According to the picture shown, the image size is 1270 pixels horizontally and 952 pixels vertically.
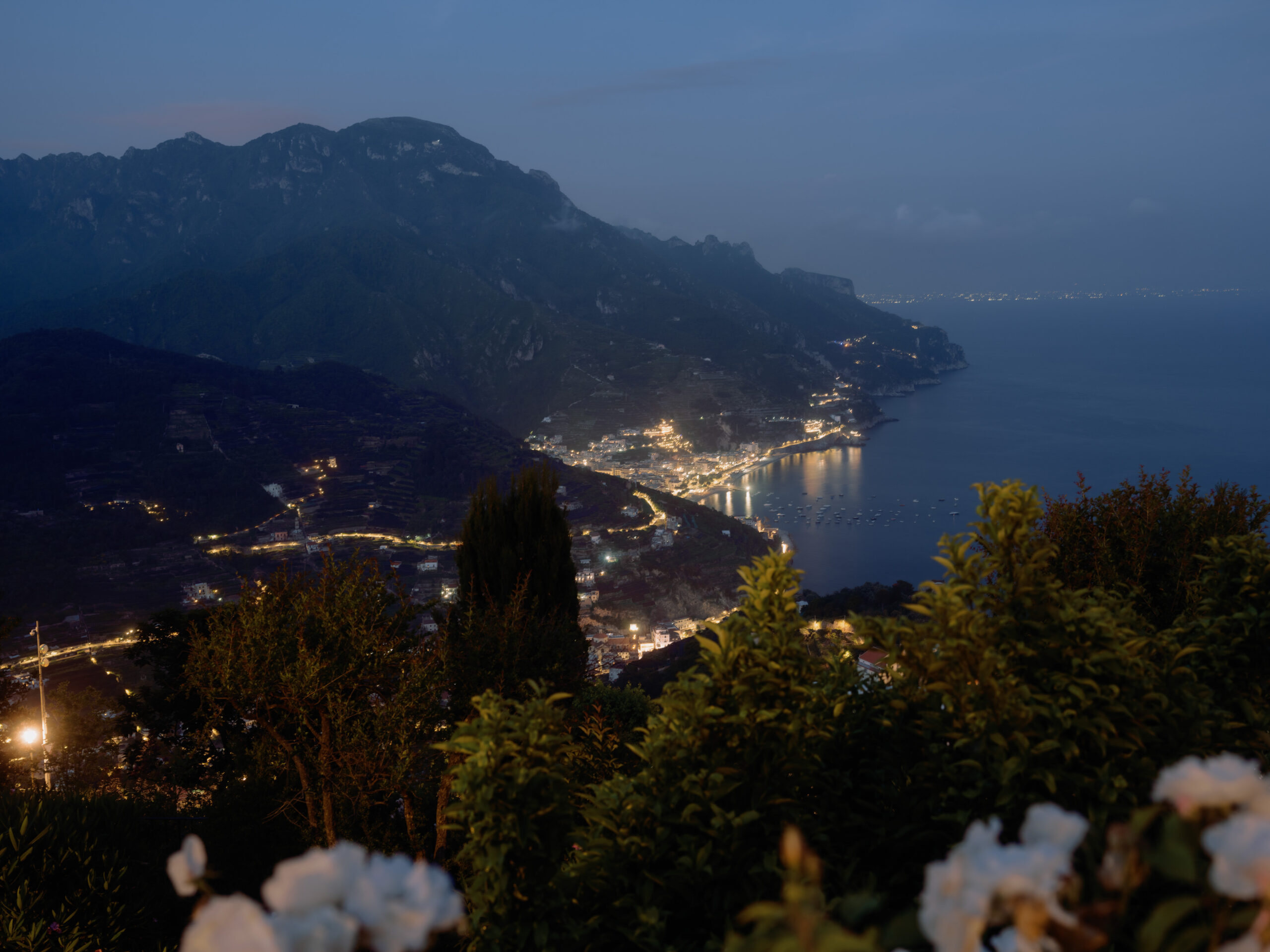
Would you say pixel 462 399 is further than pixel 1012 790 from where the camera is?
Yes

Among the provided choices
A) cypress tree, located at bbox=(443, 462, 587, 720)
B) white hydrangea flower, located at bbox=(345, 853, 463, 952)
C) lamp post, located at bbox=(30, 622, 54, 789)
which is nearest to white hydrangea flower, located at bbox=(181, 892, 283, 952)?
white hydrangea flower, located at bbox=(345, 853, 463, 952)

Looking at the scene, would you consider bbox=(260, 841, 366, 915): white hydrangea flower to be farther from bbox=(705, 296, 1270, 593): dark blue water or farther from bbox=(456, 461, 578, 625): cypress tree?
bbox=(705, 296, 1270, 593): dark blue water

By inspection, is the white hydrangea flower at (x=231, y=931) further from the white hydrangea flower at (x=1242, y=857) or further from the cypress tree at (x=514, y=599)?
the cypress tree at (x=514, y=599)

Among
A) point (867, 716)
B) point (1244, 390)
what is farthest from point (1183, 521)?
point (1244, 390)

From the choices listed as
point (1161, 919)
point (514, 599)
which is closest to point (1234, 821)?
point (1161, 919)

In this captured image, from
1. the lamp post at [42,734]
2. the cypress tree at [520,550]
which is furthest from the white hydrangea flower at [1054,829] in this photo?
the lamp post at [42,734]

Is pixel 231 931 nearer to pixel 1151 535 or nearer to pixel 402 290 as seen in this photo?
pixel 1151 535

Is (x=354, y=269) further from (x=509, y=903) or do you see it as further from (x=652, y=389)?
(x=509, y=903)
